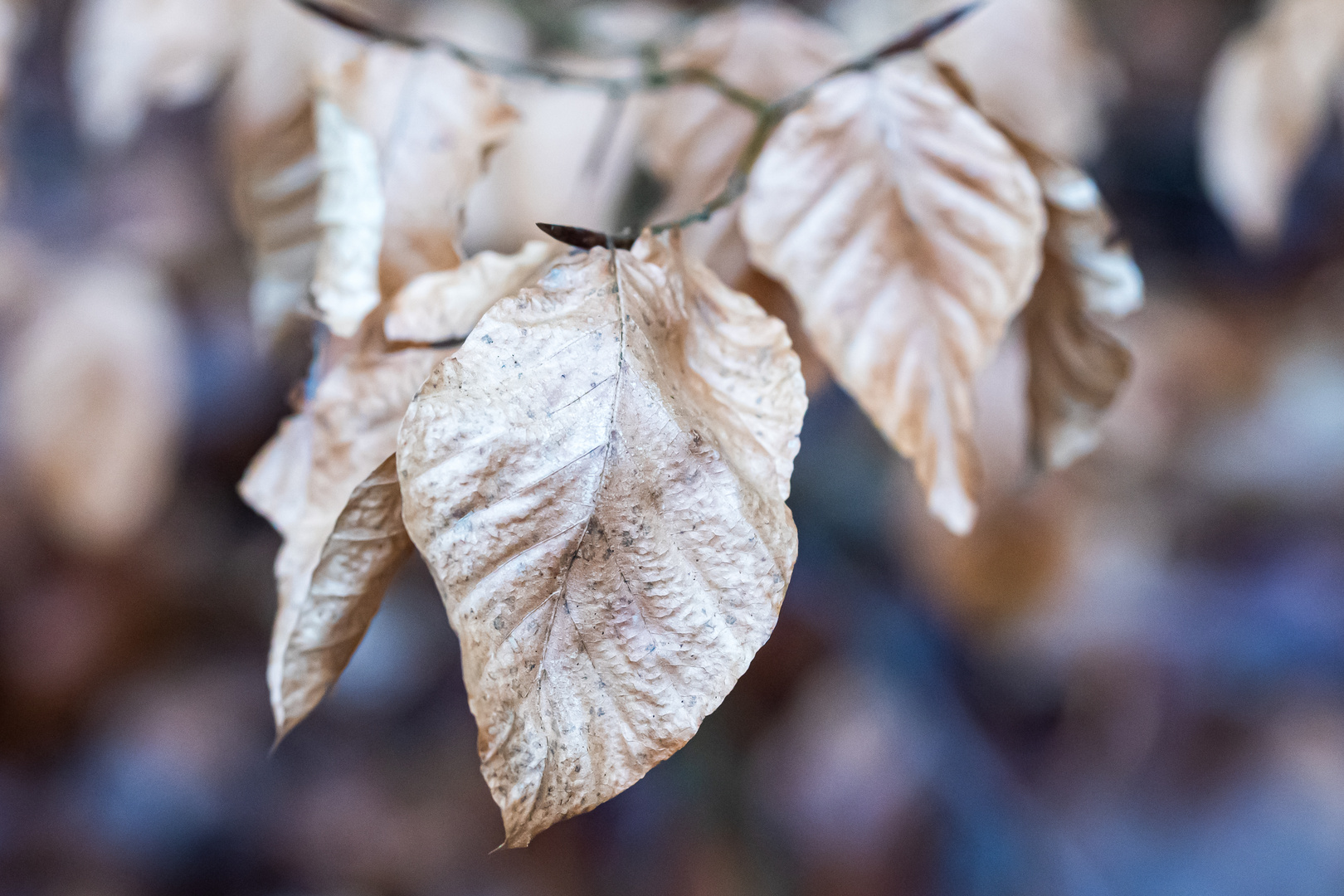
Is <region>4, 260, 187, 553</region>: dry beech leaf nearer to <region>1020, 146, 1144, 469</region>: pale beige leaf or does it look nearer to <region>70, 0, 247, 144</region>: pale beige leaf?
<region>70, 0, 247, 144</region>: pale beige leaf

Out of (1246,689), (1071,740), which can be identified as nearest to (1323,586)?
(1246,689)

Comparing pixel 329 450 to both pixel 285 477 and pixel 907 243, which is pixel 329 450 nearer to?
pixel 285 477

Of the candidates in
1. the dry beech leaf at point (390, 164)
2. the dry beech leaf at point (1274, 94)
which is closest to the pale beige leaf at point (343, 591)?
the dry beech leaf at point (390, 164)

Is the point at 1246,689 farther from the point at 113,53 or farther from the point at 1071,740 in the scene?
the point at 113,53

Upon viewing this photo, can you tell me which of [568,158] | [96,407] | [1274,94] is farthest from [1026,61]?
[96,407]

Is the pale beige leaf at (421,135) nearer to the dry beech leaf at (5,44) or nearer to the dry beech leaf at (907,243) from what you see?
the dry beech leaf at (907,243)
